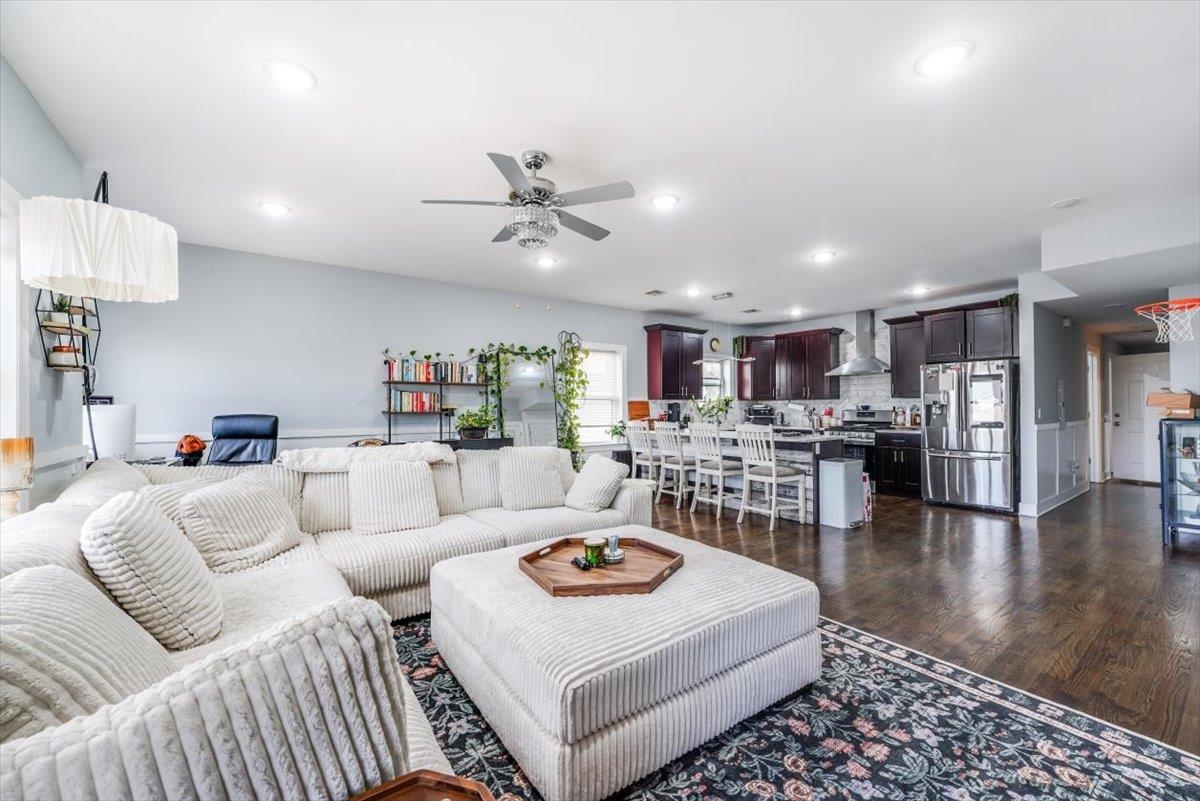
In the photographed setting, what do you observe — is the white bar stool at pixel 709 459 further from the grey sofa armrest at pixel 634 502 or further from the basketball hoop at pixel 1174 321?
the basketball hoop at pixel 1174 321

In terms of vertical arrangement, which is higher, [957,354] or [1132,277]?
[1132,277]

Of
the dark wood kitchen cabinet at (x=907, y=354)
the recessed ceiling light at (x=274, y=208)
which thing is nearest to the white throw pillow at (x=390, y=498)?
the recessed ceiling light at (x=274, y=208)

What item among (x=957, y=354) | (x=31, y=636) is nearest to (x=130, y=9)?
(x=31, y=636)

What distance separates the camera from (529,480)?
12.0 feet

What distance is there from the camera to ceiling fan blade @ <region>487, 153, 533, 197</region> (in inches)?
91.4

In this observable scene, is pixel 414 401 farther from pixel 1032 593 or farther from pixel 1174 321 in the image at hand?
pixel 1174 321

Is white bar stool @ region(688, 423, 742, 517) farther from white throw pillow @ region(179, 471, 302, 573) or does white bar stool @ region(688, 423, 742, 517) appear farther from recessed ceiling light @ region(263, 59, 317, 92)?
recessed ceiling light @ region(263, 59, 317, 92)

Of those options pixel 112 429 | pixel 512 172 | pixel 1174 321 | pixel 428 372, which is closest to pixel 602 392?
pixel 428 372

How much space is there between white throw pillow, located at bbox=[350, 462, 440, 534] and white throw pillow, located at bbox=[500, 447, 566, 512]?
559 millimetres

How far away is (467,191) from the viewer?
3.38 m

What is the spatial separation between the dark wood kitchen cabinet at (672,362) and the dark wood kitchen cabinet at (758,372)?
3.90 ft

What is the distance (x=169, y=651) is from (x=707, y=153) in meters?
3.17

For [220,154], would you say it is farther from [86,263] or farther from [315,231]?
[86,263]

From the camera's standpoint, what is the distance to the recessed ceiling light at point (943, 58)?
2.00m
